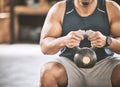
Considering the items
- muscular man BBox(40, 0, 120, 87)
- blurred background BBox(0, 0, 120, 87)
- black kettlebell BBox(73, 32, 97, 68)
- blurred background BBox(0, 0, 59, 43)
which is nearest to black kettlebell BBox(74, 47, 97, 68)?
black kettlebell BBox(73, 32, 97, 68)

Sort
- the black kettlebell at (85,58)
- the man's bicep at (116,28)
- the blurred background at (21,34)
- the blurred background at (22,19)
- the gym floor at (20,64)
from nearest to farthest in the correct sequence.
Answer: the black kettlebell at (85,58)
the man's bicep at (116,28)
the gym floor at (20,64)
the blurred background at (21,34)
the blurred background at (22,19)

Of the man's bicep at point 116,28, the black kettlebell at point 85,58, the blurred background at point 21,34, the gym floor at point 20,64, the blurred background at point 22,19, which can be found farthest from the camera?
the blurred background at point 22,19

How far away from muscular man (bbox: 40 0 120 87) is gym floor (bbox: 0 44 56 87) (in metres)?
1.32

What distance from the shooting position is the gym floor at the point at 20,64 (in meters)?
3.87

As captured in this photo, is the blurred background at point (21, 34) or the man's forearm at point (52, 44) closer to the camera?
the man's forearm at point (52, 44)

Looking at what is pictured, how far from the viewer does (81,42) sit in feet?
8.15

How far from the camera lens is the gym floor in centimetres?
387

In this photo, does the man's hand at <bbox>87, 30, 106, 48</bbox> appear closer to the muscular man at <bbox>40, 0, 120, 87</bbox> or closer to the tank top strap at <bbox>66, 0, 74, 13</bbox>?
the muscular man at <bbox>40, 0, 120, 87</bbox>

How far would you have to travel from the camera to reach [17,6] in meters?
6.65

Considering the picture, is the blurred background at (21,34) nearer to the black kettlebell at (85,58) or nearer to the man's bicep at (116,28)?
the man's bicep at (116,28)

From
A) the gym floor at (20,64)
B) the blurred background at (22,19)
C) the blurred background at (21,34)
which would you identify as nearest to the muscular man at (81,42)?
the gym floor at (20,64)

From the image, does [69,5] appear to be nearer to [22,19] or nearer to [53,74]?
[53,74]

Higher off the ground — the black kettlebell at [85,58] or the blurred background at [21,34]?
the black kettlebell at [85,58]

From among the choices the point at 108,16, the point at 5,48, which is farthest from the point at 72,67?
the point at 5,48
